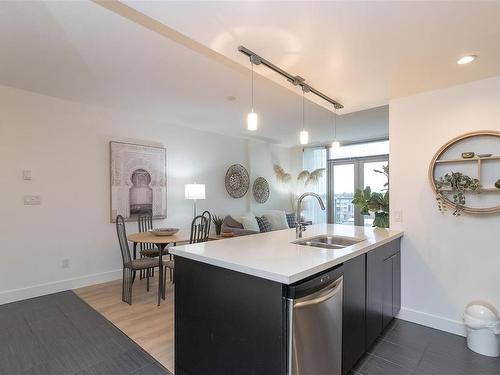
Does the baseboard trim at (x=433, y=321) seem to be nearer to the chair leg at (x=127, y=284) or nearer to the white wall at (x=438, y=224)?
the white wall at (x=438, y=224)

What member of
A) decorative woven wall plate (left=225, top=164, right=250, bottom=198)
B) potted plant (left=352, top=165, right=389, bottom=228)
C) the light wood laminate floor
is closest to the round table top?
the light wood laminate floor

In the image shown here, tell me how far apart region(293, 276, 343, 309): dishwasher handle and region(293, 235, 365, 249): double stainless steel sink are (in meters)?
0.64

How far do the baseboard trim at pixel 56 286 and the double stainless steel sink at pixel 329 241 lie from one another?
306 cm

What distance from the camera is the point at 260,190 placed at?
6465 mm

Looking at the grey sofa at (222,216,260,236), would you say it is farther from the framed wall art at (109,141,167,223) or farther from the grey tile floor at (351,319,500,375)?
the grey tile floor at (351,319,500,375)

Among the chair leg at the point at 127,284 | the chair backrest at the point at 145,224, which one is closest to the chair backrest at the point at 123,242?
the chair leg at the point at 127,284

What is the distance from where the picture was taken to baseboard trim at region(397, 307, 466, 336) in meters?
2.53

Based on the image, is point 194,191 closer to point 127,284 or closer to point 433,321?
point 127,284

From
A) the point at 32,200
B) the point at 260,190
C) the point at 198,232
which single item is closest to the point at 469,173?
the point at 198,232

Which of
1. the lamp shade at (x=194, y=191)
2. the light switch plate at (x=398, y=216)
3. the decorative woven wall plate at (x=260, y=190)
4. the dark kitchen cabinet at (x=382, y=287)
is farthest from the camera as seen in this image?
the decorative woven wall plate at (x=260, y=190)

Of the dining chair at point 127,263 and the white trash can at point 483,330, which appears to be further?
the dining chair at point 127,263

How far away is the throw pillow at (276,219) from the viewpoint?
5902 millimetres

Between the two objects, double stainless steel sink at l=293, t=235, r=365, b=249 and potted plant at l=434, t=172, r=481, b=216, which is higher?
potted plant at l=434, t=172, r=481, b=216

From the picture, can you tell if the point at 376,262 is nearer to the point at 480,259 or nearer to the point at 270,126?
the point at 480,259
